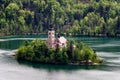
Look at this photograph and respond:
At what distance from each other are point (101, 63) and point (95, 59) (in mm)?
1342

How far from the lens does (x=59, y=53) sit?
87500 millimetres

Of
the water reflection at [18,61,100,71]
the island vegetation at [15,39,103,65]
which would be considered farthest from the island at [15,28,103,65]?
the water reflection at [18,61,100,71]

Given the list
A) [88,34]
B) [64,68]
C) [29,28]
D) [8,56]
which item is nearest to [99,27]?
[88,34]

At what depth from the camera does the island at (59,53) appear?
86.9 metres

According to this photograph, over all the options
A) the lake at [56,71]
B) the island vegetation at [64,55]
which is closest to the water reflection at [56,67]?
the lake at [56,71]

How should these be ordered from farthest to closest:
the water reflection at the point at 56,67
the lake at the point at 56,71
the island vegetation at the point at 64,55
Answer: the island vegetation at the point at 64,55 < the water reflection at the point at 56,67 < the lake at the point at 56,71

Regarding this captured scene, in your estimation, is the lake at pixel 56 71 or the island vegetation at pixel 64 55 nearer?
the lake at pixel 56 71

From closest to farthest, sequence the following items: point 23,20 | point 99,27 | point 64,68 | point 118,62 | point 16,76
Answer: point 16,76
point 64,68
point 118,62
point 99,27
point 23,20

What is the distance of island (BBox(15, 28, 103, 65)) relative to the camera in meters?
86.9

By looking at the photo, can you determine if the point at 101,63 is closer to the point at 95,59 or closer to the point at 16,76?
the point at 95,59

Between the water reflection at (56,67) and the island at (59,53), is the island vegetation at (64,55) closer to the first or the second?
the island at (59,53)

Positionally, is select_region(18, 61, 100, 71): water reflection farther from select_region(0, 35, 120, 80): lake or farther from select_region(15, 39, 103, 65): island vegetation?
select_region(15, 39, 103, 65): island vegetation

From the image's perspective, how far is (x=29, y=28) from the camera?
200 metres

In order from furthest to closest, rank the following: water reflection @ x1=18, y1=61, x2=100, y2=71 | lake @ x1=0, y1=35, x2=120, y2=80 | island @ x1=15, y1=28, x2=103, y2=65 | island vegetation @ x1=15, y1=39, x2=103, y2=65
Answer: island @ x1=15, y1=28, x2=103, y2=65
island vegetation @ x1=15, y1=39, x2=103, y2=65
water reflection @ x1=18, y1=61, x2=100, y2=71
lake @ x1=0, y1=35, x2=120, y2=80
